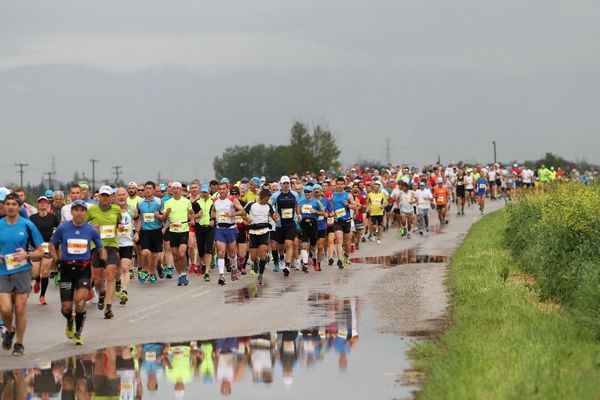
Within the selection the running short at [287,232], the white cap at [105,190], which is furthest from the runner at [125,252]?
the running short at [287,232]

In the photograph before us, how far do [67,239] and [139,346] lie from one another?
1921 millimetres

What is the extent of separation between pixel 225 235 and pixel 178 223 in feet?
3.14

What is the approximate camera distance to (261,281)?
22.6m

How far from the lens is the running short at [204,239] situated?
24.8 meters

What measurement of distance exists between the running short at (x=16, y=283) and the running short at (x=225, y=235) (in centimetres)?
906

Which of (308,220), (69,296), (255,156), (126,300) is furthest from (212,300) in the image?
(255,156)

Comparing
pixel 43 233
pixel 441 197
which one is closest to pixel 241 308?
pixel 43 233

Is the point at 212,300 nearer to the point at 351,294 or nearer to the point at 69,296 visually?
the point at 351,294

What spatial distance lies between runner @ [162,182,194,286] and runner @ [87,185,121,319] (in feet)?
14.3

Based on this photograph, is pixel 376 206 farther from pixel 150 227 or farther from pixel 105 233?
pixel 105 233

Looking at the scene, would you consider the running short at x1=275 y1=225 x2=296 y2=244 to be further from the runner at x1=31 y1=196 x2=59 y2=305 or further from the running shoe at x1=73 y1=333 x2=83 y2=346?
the running shoe at x1=73 y1=333 x2=83 y2=346

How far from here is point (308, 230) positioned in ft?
84.3

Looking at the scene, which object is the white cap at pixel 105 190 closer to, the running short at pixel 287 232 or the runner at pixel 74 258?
the runner at pixel 74 258

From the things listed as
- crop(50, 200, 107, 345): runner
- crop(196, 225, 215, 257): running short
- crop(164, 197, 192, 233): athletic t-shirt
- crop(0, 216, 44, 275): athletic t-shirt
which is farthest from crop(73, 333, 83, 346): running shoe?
crop(196, 225, 215, 257): running short
